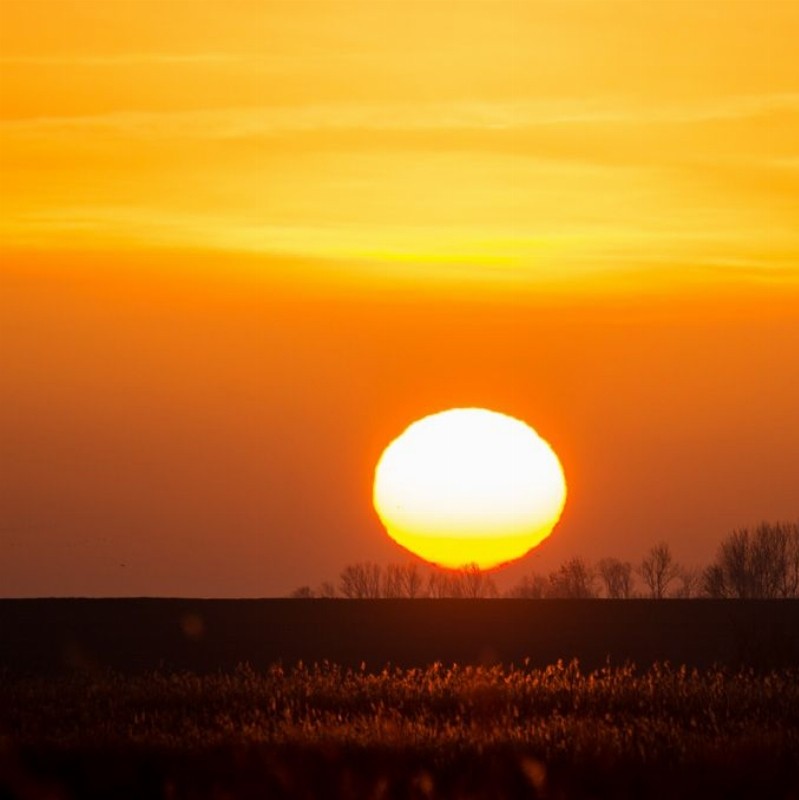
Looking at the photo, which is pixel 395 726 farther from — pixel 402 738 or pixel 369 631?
pixel 369 631

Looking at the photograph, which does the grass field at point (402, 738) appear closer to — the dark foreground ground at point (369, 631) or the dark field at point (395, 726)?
the dark field at point (395, 726)

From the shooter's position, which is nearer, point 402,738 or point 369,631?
point 402,738

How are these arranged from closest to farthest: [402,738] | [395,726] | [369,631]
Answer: [402,738], [395,726], [369,631]

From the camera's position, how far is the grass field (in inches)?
795

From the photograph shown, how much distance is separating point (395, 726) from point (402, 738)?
1.24 meters

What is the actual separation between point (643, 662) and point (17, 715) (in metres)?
26.5

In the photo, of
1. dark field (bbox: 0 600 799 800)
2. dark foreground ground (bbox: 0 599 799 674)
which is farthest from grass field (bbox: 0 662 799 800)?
dark foreground ground (bbox: 0 599 799 674)

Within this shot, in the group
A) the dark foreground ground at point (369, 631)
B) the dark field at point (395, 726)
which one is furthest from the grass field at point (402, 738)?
the dark foreground ground at point (369, 631)

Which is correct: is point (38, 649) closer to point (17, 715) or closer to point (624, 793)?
point (17, 715)

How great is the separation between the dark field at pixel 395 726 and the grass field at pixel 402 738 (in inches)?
1.8

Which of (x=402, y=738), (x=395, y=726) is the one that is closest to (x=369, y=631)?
(x=395, y=726)

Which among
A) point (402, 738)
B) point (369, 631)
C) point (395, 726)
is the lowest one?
point (402, 738)

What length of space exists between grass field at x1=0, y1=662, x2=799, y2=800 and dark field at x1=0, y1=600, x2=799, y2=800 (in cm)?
5

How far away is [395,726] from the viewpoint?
82.3 ft
